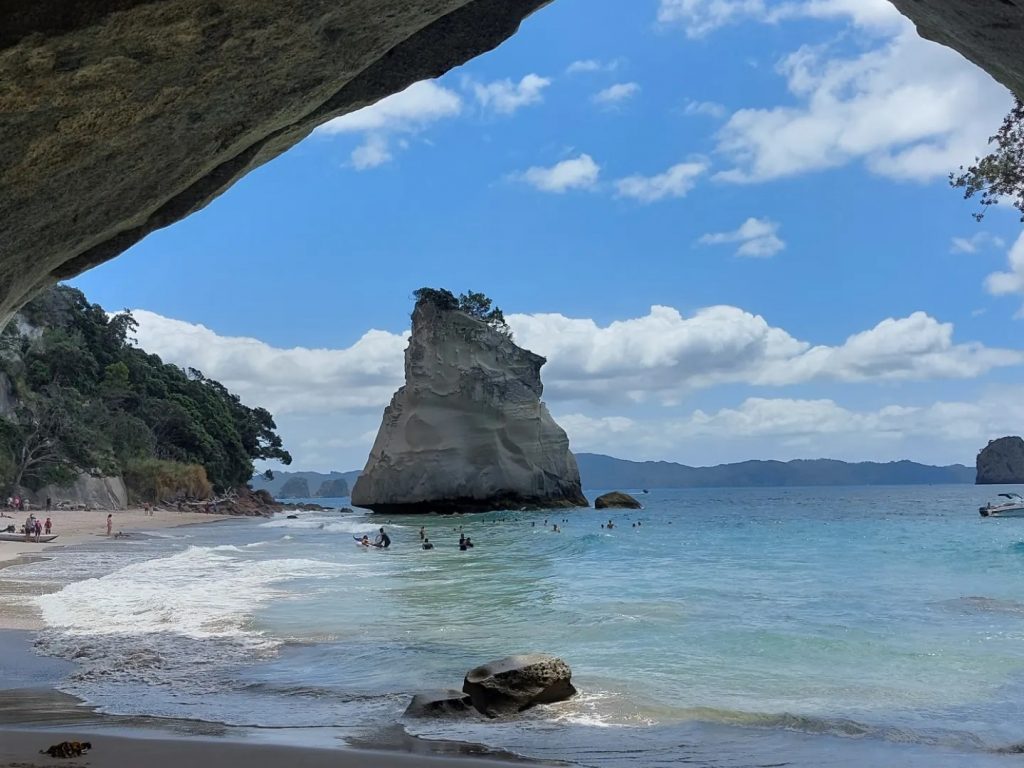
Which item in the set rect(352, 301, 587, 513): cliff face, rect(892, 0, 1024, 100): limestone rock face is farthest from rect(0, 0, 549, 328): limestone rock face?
rect(352, 301, 587, 513): cliff face

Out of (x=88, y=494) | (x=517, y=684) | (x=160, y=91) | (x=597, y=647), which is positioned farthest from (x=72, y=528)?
(x=160, y=91)

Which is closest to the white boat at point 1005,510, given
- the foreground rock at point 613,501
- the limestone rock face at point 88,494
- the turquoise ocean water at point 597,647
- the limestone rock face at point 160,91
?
the foreground rock at point 613,501

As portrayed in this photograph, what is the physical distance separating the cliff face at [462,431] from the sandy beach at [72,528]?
14459mm

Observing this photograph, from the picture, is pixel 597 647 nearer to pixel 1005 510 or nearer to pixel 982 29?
pixel 982 29

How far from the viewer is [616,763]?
6.64m

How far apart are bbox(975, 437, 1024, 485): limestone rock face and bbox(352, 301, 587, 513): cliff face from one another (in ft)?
462

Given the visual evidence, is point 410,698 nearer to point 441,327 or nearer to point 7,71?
point 7,71

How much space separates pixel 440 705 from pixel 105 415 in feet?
207

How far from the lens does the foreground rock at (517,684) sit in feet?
27.0

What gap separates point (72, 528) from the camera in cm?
4094

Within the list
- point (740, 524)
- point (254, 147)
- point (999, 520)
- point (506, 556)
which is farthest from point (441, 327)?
point (254, 147)

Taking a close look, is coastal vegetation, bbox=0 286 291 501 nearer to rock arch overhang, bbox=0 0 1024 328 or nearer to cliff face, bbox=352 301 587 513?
cliff face, bbox=352 301 587 513

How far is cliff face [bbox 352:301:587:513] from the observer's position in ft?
202

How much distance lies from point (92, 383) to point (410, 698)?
67123mm
